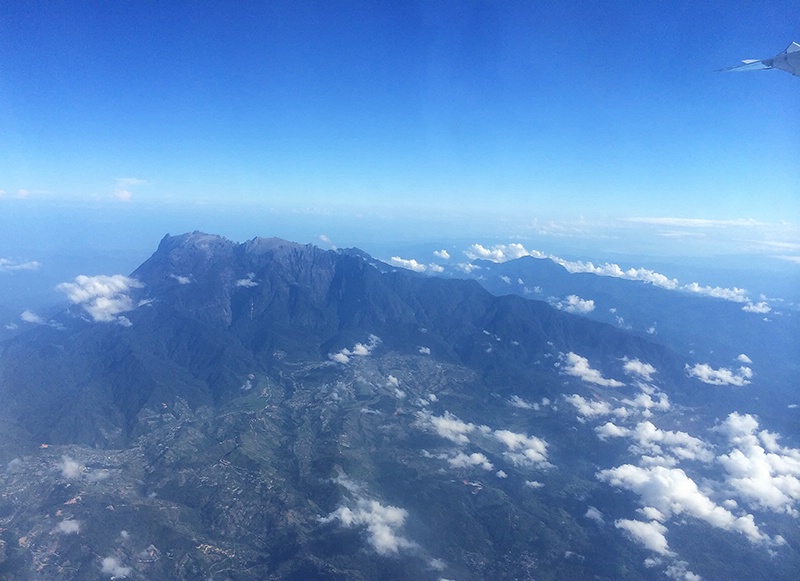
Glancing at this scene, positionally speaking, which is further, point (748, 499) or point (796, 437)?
point (796, 437)

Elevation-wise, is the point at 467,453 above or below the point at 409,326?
below

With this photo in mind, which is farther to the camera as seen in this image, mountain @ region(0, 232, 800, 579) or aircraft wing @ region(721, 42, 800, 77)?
mountain @ region(0, 232, 800, 579)

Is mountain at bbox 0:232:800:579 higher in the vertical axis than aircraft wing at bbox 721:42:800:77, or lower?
lower

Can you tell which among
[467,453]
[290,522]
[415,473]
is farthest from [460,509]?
[290,522]

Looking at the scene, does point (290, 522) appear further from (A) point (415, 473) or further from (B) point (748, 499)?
(B) point (748, 499)

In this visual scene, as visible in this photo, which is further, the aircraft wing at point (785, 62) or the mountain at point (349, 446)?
the mountain at point (349, 446)

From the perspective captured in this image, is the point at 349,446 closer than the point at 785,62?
No

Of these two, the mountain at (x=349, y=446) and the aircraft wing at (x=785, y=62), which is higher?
the aircraft wing at (x=785, y=62)

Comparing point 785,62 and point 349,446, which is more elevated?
point 785,62
